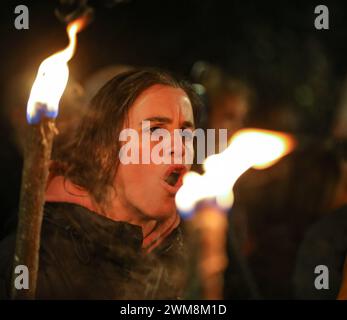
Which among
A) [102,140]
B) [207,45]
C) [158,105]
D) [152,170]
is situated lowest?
[152,170]

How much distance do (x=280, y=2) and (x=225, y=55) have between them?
23.0 inches

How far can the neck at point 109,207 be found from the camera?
9.44 feet

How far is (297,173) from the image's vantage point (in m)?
4.79

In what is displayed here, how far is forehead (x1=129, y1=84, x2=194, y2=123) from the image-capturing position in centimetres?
291

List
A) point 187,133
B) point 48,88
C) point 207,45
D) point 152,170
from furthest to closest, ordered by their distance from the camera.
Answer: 1. point 207,45
2. point 187,133
3. point 152,170
4. point 48,88

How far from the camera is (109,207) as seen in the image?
2895 mm

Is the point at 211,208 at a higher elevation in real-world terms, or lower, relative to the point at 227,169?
lower

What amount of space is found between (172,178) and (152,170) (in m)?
0.10

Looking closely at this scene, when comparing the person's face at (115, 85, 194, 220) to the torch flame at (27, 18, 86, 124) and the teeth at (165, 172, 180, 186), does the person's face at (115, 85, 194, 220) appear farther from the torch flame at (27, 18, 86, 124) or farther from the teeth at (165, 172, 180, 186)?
the torch flame at (27, 18, 86, 124)

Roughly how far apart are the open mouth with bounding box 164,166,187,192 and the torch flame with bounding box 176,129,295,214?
351 millimetres

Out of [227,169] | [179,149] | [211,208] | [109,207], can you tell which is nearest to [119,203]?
[109,207]

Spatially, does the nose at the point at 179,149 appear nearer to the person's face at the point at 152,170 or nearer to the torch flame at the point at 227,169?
the person's face at the point at 152,170

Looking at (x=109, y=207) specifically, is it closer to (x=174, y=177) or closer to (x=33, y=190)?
(x=174, y=177)

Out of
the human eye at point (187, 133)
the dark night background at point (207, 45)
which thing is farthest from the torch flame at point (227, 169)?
the dark night background at point (207, 45)
